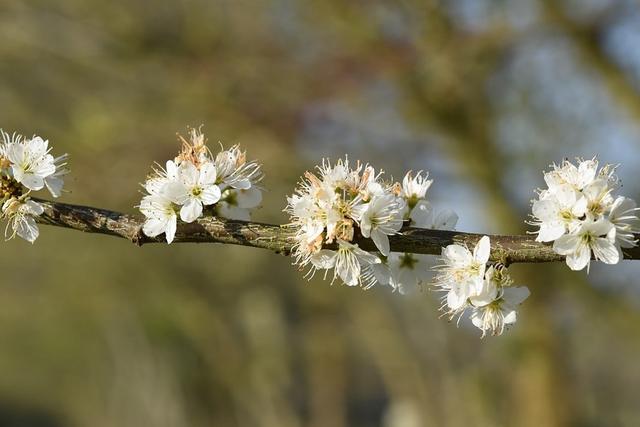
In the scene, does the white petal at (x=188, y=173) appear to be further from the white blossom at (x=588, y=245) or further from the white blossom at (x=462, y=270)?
the white blossom at (x=588, y=245)

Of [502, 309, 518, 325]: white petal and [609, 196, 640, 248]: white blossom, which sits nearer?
[609, 196, 640, 248]: white blossom

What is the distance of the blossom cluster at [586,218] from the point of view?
4.91ft

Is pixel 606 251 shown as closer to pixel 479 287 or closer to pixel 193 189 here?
pixel 479 287

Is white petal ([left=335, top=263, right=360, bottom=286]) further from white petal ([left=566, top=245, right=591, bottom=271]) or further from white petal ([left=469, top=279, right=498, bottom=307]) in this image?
white petal ([left=566, top=245, right=591, bottom=271])

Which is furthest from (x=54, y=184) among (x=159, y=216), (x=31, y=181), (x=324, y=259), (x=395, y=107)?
(x=395, y=107)

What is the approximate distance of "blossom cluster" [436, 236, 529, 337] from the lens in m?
1.57

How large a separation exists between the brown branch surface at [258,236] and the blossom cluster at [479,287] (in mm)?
24

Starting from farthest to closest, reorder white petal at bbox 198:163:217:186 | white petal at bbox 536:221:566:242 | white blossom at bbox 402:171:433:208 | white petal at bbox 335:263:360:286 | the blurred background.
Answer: the blurred background, white blossom at bbox 402:171:433:208, white petal at bbox 198:163:217:186, white petal at bbox 335:263:360:286, white petal at bbox 536:221:566:242

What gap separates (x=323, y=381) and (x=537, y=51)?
28.0 feet

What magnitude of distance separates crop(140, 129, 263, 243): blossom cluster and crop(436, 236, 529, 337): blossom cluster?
482 mm

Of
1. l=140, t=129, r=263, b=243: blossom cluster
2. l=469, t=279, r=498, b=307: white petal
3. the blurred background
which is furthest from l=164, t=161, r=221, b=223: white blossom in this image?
the blurred background

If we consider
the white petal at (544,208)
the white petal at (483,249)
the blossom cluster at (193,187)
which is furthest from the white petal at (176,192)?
the white petal at (544,208)

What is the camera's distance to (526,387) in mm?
7543

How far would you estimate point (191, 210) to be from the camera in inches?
65.8
